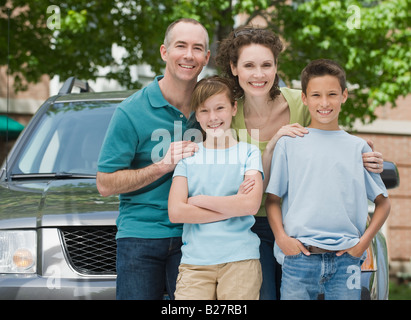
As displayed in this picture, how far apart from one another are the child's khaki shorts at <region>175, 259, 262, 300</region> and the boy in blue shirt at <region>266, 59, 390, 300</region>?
0.17 metres

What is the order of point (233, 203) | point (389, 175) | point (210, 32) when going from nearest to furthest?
point (233, 203) < point (389, 175) < point (210, 32)

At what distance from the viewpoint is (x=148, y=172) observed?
261cm

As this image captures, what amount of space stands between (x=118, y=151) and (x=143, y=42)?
250 inches

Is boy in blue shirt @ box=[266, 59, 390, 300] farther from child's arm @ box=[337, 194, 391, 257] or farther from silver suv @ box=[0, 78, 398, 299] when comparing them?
silver suv @ box=[0, 78, 398, 299]

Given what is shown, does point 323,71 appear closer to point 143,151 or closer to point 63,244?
point 143,151

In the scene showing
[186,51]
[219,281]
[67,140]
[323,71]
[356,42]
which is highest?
[356,42]

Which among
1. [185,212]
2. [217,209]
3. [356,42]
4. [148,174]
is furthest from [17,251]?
[356,42]

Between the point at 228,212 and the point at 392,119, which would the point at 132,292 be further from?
the point at 392,119

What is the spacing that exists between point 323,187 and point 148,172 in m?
0.73

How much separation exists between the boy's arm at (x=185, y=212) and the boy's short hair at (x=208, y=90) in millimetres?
388

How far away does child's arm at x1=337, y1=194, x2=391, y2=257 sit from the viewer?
2557mm

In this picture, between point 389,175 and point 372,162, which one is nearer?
point 372,162

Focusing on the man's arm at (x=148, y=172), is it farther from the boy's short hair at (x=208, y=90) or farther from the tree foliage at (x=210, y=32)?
the tree foliage at (x=210, y=32)

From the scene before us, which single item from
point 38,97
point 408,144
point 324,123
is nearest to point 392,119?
point 408,144
